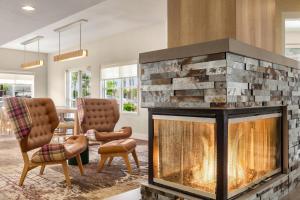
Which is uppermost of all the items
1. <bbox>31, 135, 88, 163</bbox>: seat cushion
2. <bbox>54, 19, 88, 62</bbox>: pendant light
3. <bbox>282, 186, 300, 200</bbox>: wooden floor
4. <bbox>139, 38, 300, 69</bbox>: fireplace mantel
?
<bbox>54, 19, 88, 62</bbox>: pendant light

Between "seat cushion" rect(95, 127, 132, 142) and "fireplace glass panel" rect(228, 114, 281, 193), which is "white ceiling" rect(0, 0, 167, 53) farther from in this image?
"fireplace glass panel" rect(228, 114, 281, 193)

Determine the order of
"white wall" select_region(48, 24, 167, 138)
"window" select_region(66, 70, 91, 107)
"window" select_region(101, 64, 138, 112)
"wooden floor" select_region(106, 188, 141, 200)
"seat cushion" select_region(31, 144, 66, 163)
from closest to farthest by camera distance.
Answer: "wooden floor" select_region(106, 188, 141, 200) → "seat cushion" select_region(31, 144, 66, 163) → "white wall" select_region(48, 24, 167, 138) → "window" select_region(101, 64, 138, 112) → "window" select_region(66, 70, 91, 107)

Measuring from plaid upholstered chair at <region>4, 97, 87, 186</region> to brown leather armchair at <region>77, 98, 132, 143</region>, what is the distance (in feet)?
2.57

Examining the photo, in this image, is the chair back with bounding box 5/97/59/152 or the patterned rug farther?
the chair back with bounding box 5/97/59/152

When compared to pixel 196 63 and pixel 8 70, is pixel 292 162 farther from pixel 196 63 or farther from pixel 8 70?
pixel 8 70

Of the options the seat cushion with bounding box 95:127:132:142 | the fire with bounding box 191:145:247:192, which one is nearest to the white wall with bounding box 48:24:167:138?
the seat cushion with bounding box 95:127:132:142

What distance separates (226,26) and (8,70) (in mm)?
9554

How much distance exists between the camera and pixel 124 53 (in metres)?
7.39

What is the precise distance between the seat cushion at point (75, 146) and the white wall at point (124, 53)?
10.4 feet

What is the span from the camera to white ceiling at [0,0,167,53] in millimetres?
5164

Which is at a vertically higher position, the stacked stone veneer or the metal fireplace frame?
the stacked stone veneer

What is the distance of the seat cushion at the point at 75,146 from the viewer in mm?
3064

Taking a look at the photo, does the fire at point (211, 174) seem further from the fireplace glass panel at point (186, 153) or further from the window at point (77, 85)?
the window at point (77, 85)

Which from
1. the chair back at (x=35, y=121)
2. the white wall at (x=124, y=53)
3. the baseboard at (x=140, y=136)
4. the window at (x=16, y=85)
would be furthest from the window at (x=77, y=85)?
the chair back at (x=35, y=121)
